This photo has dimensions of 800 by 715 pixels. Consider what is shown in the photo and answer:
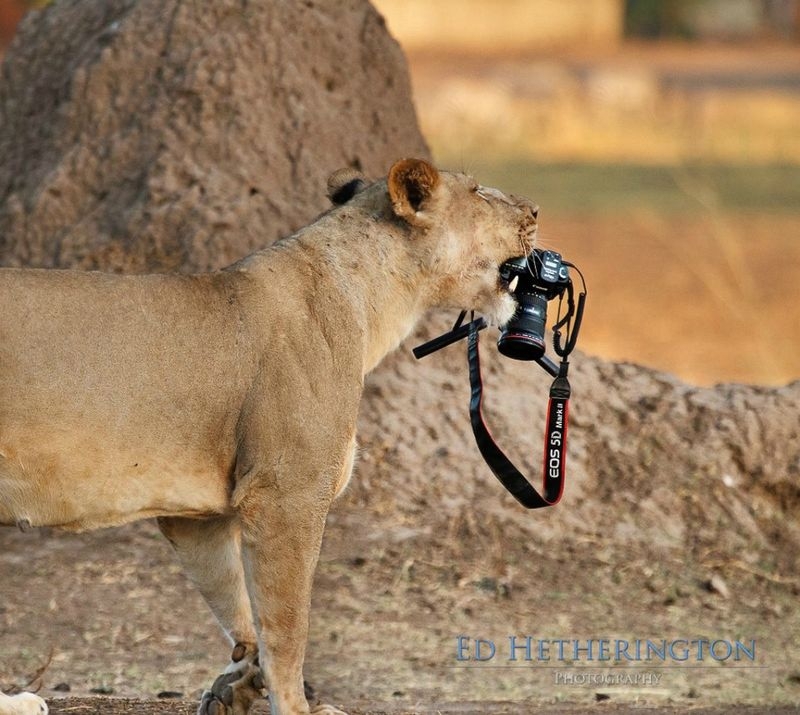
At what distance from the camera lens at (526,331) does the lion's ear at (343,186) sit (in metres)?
0.67

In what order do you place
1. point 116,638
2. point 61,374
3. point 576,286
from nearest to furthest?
1. point 61,374
2. point 116,638
3. point 576,286

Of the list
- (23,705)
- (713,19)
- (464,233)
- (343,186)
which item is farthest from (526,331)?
(713,19)

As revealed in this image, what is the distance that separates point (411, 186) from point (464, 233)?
0.27 meters

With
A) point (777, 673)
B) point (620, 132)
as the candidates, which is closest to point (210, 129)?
point (777, 673)

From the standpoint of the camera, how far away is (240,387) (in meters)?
5.14

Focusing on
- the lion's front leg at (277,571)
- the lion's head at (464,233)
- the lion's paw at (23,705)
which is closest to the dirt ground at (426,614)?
the lion's paw at (23,705)

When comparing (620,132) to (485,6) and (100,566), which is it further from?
(100,566)

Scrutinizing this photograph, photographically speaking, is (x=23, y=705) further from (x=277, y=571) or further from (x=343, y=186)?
Answer: (x=343, y=186)

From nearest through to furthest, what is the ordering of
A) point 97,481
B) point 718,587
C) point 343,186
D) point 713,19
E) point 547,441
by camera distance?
point 97,481 < point 343,186 < point 547,441 < point 718,587 < point 713,19

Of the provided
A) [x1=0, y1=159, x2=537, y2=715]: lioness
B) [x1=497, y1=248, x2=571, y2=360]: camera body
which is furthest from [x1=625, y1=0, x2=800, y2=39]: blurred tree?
[x1=0, y1=159, x2=537, y2=715]: lioness

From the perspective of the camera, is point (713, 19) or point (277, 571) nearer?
point (277, 571)

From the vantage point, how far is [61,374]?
4.89 meters

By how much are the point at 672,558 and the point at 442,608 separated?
117 cm

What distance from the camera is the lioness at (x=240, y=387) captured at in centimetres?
491
